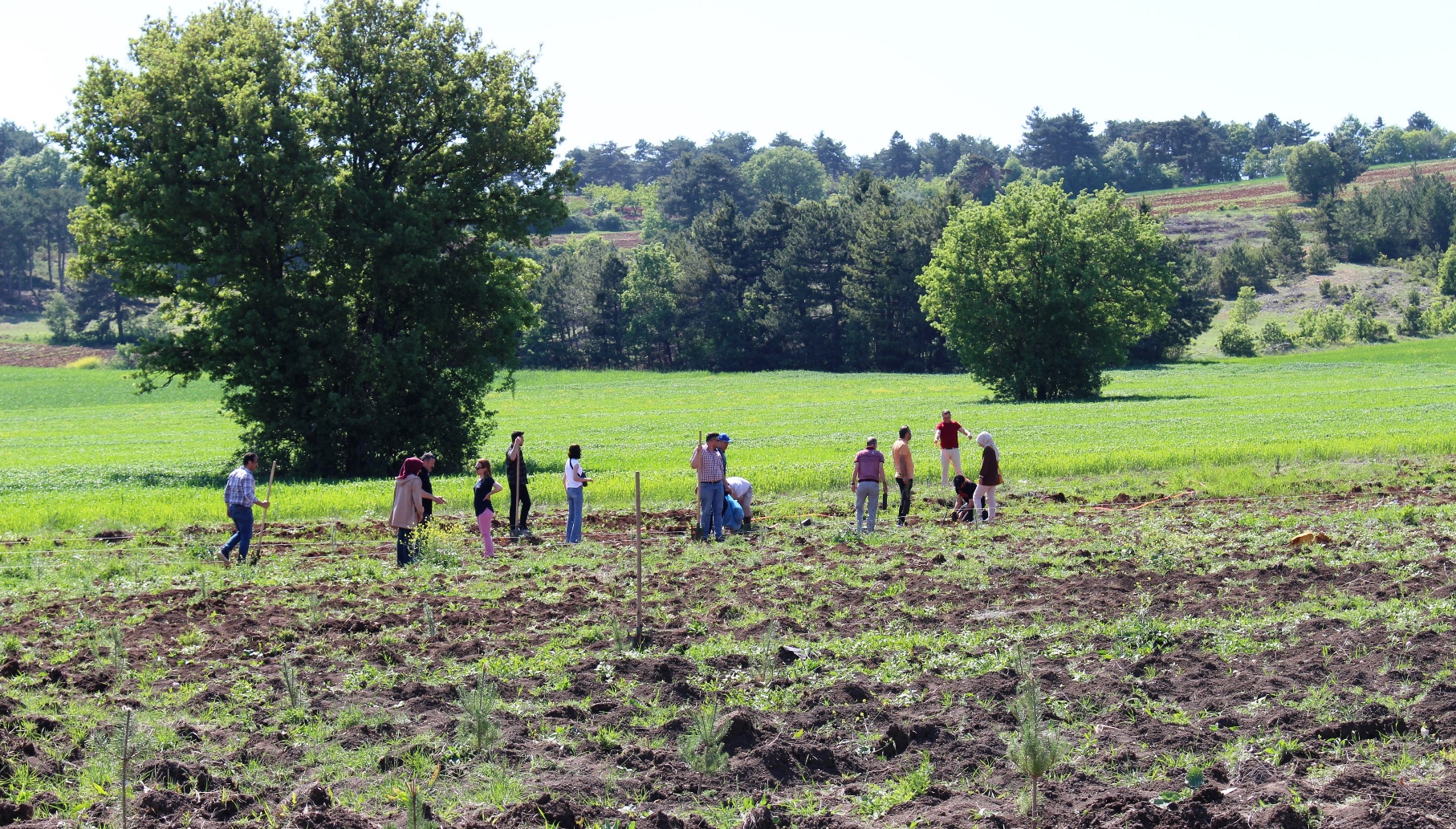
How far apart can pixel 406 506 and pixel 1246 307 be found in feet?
350

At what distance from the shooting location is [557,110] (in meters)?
35.9

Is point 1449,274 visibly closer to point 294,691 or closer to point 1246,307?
point 1246,307

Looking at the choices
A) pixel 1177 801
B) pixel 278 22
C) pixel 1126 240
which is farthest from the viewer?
pixel 1126 240

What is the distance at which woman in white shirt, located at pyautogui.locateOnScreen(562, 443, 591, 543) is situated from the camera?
17859 mm

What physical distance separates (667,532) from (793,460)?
11.7 m

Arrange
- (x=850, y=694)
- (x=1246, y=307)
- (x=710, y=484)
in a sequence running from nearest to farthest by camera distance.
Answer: (x=850, y=694), (x=710, y=484), (x=1246, y=307)

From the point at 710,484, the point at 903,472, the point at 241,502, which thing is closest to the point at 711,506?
the point at 710,484

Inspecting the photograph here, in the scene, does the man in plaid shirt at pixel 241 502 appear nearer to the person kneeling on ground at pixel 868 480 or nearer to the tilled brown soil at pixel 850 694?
the tilled brown soil at pixel 850 694

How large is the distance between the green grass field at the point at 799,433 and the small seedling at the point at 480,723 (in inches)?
555

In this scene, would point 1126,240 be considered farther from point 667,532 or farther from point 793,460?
point 667,532

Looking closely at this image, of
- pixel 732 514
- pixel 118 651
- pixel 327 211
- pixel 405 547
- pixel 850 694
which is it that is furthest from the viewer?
pixel 327 211

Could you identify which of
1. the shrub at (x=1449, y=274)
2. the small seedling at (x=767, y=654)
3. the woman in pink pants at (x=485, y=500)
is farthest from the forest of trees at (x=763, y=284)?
the small seedling at (x=767, y=654)

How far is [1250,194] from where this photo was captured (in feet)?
545

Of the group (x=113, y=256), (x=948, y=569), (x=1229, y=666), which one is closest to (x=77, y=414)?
(x=113, y=256)
